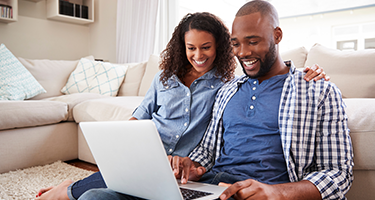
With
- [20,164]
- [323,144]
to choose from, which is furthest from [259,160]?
[20,164]

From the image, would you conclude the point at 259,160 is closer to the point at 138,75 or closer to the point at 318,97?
the point at 318,97

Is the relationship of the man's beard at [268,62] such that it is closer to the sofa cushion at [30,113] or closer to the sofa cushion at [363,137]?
the sofa cushion at [363,137]

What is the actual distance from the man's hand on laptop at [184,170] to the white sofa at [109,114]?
0.59 metres

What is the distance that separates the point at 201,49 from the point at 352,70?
3.02 ft

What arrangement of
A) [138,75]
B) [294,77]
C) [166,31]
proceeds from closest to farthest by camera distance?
[294,77] → [138,75] → [166,31]

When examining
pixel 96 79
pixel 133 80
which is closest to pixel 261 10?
pixel 133 80

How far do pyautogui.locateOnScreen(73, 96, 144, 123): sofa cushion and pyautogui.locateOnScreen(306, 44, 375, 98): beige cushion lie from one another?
120cm

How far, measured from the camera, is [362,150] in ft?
3.36

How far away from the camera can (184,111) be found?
3.73ft

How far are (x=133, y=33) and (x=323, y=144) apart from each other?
9.84 ft

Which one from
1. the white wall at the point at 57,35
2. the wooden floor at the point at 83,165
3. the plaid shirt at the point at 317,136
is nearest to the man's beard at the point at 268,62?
the plaid shirt at the point at 317,136

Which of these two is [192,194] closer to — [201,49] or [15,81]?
[201,49]

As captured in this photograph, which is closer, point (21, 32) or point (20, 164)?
point (20, 164)

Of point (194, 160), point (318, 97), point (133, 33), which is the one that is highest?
point (133, 33)
